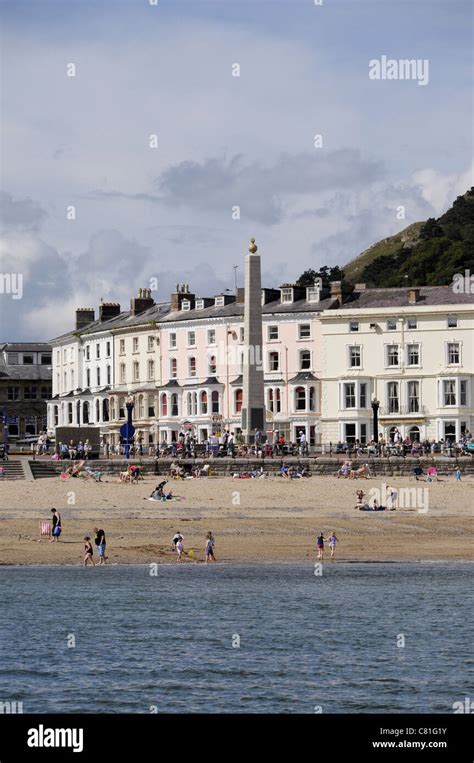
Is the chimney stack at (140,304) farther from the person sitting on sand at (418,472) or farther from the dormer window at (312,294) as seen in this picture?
the person sitting on sand at (418,472)

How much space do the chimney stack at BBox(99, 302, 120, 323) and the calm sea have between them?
70288 millimetres

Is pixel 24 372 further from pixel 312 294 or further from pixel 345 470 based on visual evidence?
pixel 345 470

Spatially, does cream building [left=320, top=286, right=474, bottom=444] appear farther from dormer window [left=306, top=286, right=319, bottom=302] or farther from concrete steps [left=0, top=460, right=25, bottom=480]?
concrete steps [left=0, top=460, right=25, bottom=480]

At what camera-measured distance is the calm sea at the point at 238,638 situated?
102 ft

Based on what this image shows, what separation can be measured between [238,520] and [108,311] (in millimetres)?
62529

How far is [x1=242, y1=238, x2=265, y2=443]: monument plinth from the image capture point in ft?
282

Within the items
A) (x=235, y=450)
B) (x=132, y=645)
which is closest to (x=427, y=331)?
(x=235, y=450)

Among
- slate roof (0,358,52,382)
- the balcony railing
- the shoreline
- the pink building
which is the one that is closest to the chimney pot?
the pink building

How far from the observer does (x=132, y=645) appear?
37.8 m

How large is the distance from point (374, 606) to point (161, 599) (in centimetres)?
655

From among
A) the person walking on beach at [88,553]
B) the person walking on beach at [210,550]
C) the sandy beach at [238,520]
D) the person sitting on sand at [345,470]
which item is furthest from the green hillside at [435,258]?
the person walking on beach at [88,553]

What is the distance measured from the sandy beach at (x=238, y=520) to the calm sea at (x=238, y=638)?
162 centimetres

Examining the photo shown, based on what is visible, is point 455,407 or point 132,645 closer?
point 132,645
